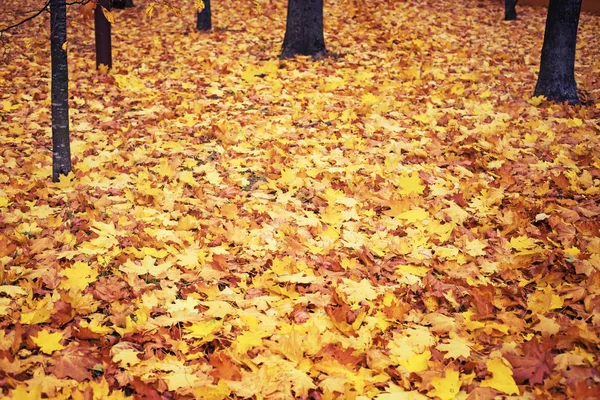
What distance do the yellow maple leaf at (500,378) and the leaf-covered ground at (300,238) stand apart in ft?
0.03

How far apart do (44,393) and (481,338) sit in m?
2.16

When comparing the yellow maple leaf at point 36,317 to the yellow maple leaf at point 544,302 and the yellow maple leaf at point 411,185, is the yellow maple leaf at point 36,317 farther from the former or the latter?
the yellow maple leaf at point 411,185

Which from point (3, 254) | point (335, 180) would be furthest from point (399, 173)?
point (3, 254)

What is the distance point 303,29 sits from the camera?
8328mm

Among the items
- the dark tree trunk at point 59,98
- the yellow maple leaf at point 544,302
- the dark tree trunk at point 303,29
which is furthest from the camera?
the dark tree trunk at point 303,29

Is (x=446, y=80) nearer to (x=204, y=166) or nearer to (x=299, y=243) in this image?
(x=204, y=166)

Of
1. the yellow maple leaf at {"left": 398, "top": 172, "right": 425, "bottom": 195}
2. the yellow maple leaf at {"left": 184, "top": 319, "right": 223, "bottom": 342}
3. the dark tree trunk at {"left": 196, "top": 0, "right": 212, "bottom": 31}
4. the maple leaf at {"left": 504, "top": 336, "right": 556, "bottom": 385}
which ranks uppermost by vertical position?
the dark tree trunk at {"left": 196, "top": 0, "right": 212, "bottom": 31}

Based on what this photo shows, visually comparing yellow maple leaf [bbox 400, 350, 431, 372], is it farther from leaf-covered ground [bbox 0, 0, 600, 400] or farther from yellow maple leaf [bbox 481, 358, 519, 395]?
yellow maple leaf [bbox 481, 358, 519, 395]

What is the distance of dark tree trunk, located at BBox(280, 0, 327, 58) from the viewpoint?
8.31 meters

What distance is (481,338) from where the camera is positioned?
2.74 metres

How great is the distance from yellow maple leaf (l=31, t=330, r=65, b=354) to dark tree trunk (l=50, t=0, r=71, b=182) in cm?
238

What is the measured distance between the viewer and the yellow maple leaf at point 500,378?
2357mm

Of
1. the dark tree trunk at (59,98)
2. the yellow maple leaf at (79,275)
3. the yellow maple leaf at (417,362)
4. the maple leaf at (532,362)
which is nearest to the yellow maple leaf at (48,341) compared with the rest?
the yellow maple leaf at (79,275)

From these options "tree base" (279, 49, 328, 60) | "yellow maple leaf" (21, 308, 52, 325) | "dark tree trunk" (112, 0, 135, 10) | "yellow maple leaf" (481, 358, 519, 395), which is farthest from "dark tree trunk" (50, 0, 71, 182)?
"dark tree trunk" (112, 0, 135, 10)
